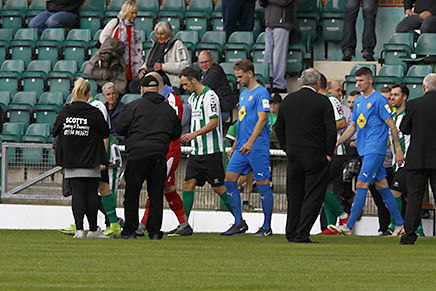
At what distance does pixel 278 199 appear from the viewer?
14820 mm

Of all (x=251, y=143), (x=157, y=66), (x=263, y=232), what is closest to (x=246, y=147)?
(x=251, y=143)

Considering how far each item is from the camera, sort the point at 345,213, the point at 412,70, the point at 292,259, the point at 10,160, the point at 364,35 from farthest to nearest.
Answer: the point at 364,35 < the point at 412,70 < the point at 10,160 < the point at 345,213 < the point at 292,259

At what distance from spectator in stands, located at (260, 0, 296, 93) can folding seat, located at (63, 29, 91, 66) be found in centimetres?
351

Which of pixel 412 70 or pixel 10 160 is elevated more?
pixel 412 70

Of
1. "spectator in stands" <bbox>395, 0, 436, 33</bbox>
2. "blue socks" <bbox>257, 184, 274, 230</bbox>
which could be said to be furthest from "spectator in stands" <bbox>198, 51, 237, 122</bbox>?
"spectator in stands" <bbox>395, 0, 436, 33</bbox>

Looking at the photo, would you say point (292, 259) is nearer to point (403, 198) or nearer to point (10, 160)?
point (403, 198)

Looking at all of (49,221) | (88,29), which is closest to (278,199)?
(49,221)

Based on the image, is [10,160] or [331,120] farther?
[10,160]

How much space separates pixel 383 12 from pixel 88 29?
514cm

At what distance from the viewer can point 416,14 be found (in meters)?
18.6

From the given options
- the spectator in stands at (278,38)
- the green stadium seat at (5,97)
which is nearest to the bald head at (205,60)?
the spectator in stands at (278,38)

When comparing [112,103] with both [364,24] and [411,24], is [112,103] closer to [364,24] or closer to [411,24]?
[364,24]

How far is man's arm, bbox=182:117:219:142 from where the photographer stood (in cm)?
1262

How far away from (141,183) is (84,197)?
614 millimetres
